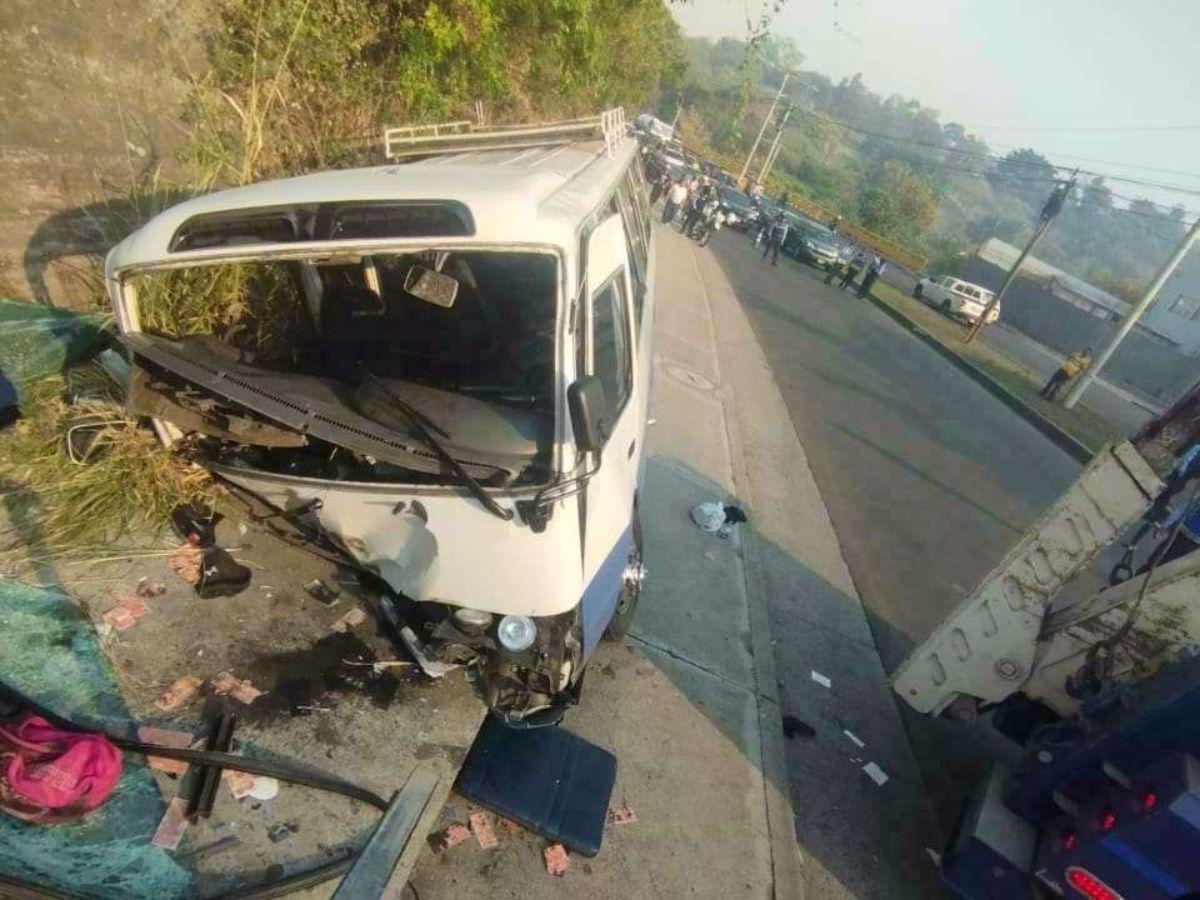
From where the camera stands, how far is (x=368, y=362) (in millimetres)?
2965

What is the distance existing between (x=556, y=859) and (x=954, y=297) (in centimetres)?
2961

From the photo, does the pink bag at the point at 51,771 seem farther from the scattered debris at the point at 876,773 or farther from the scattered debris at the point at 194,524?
the scattered debris at the point at 876,773

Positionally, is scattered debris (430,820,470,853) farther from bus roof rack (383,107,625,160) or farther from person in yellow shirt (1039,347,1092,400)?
person in yellow shirt (1039,347,1092,400)

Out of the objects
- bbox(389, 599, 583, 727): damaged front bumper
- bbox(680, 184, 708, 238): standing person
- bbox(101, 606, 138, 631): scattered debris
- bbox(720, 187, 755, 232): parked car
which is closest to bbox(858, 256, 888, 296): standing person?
bbox(720, 187, 755, 232): parked car

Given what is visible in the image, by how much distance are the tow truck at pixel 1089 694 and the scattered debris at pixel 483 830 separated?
93.1 inches

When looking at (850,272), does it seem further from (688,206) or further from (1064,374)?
(1064,374)

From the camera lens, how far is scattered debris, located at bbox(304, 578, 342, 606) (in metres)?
2.84

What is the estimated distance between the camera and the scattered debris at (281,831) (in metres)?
2.01

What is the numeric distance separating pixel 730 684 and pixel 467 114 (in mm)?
7370

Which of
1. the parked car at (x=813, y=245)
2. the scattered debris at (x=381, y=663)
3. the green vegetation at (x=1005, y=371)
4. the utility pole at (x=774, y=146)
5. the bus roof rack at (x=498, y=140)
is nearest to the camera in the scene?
the scattered debris at (x=381, y=663)

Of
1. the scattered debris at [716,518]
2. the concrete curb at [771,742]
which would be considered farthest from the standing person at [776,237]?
the concrete curb at [771,742]

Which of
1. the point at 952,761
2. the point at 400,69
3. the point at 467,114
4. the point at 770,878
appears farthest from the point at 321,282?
the point at 467,114

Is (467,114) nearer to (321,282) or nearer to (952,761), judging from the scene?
(321,282)

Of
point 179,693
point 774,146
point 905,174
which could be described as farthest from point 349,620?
point 905,174
